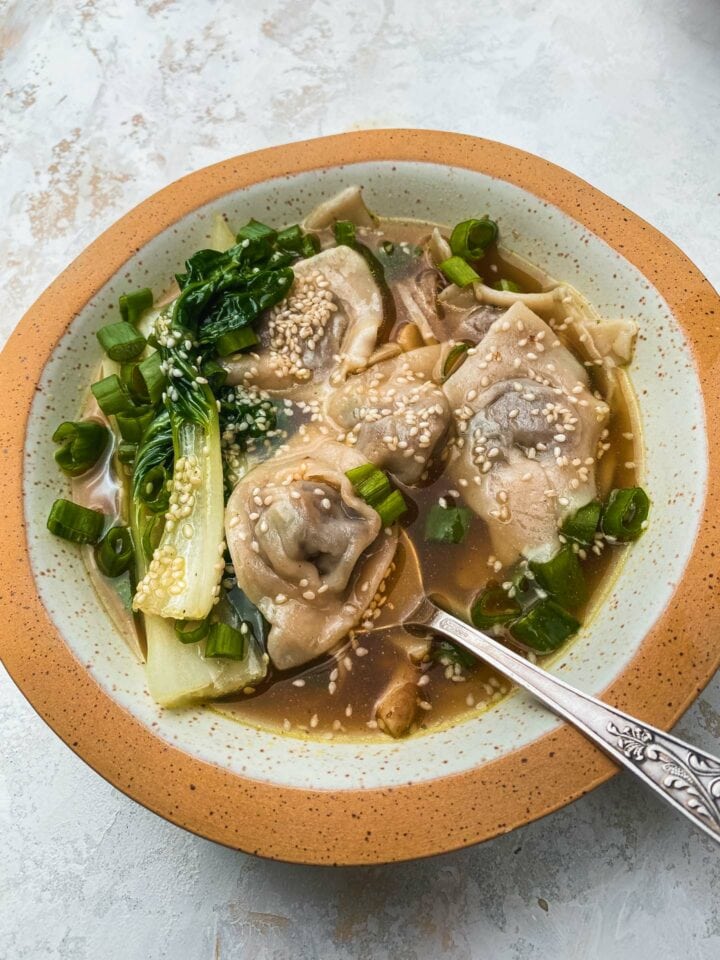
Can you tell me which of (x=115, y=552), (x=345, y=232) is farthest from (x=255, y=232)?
(x=115, y=552)

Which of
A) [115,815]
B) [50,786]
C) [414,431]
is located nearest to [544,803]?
[414,431]

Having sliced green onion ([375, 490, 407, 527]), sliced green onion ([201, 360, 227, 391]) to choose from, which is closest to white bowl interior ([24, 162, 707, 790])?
sliced green onion ([201, 360, 227, 391])

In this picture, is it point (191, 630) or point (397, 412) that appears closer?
point (191, 630)

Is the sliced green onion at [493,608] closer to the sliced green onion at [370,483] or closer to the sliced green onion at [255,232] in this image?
Result: the sliced green onion at [370,483]

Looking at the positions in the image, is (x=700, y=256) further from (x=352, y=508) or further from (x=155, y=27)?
(x=155, y=27)

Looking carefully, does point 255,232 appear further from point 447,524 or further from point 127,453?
point 447,524

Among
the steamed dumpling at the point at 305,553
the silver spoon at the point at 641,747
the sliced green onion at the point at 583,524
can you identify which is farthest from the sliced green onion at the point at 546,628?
the steamed dumpling at the point at 305,553
